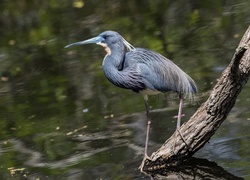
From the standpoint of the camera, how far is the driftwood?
5.21 metres

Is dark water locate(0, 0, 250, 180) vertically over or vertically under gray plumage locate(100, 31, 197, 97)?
under

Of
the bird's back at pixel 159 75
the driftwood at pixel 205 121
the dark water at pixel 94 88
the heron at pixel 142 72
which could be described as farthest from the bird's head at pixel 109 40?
the dark water at pixel 94 88

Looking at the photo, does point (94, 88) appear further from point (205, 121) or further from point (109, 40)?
point (205, 121)

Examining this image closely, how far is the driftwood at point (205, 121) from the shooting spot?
5207mm

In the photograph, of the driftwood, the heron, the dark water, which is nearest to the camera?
the driftwood

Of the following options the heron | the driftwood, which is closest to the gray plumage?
the heron

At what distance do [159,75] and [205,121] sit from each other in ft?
2.20

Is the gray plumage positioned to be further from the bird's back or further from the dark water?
the dark water

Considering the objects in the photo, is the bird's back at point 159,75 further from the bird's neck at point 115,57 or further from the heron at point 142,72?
the bird's neck at point 115,57

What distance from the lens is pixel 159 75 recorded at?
5.98 m

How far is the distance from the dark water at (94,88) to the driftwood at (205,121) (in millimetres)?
245

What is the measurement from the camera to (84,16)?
40.3 ft

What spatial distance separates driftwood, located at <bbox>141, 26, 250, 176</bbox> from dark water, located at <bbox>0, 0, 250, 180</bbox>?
0.25 m

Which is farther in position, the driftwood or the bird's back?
the bird's back
